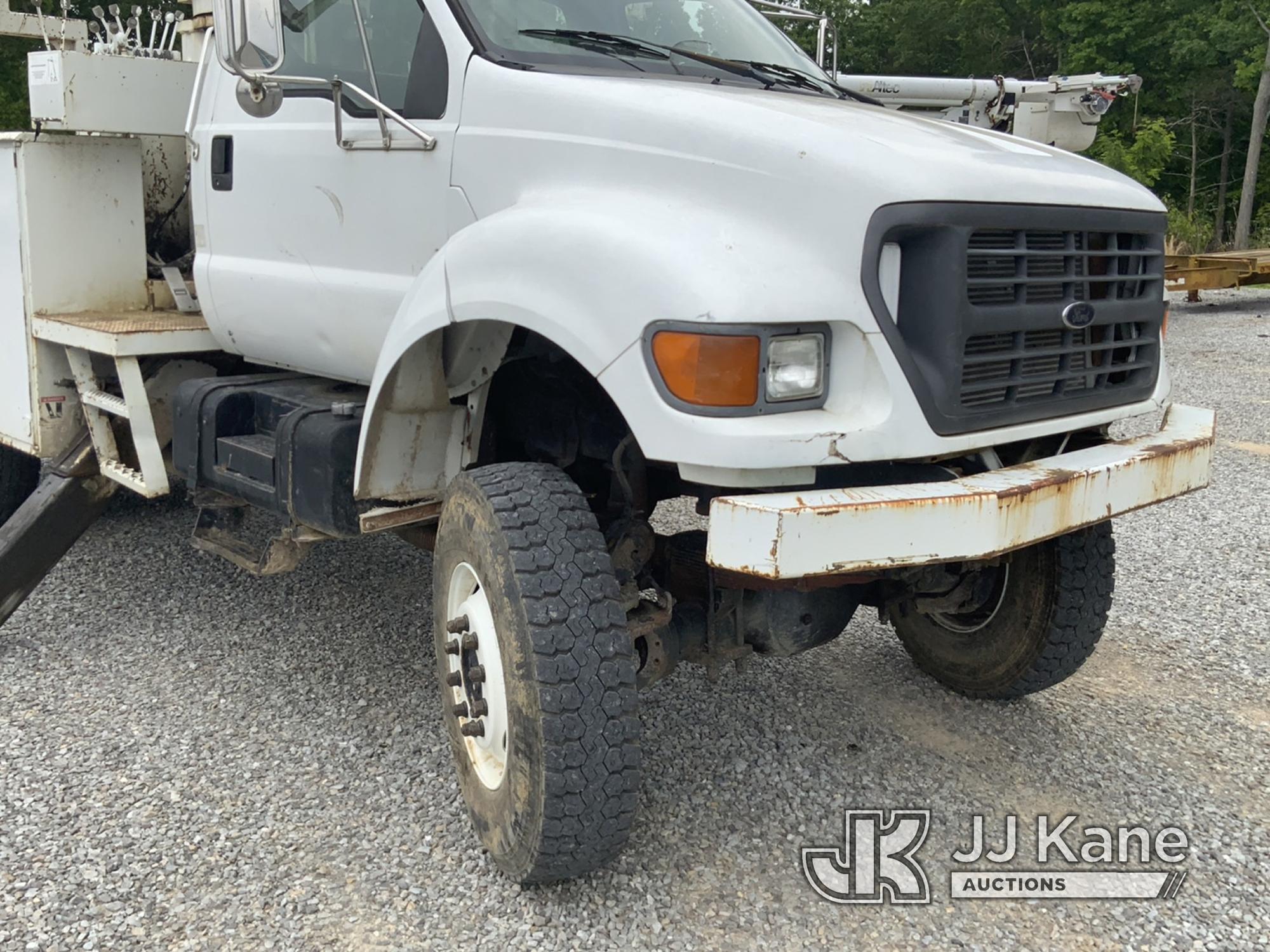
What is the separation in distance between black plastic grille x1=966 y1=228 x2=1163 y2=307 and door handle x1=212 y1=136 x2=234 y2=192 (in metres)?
2.67

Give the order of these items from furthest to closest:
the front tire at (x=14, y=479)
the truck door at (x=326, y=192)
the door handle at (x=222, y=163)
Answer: the front tire at (x=14, y=479) < the door handle at (x=222, y=163) < the truck door at (x=326, y=192)

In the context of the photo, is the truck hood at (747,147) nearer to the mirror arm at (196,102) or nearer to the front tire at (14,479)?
the mirror arm at (196,102)

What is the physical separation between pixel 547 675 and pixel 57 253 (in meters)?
3.14

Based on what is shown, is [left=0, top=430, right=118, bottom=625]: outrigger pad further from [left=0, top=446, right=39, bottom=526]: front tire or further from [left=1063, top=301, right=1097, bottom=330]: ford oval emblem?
[left=1063, top=301, right=1097, bottom=330]: ford oval emblem

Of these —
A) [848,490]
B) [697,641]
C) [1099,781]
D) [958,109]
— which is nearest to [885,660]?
[1099,781]

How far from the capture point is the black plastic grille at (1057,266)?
270 cm

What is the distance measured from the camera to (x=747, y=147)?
268 centimetres

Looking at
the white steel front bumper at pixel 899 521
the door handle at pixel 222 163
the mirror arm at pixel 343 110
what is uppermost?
the mirror arm at pixel 343 110

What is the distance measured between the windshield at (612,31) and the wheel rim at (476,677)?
4.80 ft

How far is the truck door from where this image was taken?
3.35 meters

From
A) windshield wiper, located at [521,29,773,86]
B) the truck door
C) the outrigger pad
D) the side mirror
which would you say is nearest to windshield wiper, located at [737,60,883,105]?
windshield wiper, located at [521,29,773,86]

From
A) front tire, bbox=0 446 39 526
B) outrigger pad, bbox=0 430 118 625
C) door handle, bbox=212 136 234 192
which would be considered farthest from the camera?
front tire, bbox=0 446 39 526

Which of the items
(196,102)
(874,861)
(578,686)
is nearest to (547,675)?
(578,686)

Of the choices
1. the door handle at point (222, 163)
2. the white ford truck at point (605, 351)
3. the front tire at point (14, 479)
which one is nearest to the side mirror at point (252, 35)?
the white ford truck at point (605, 351)
